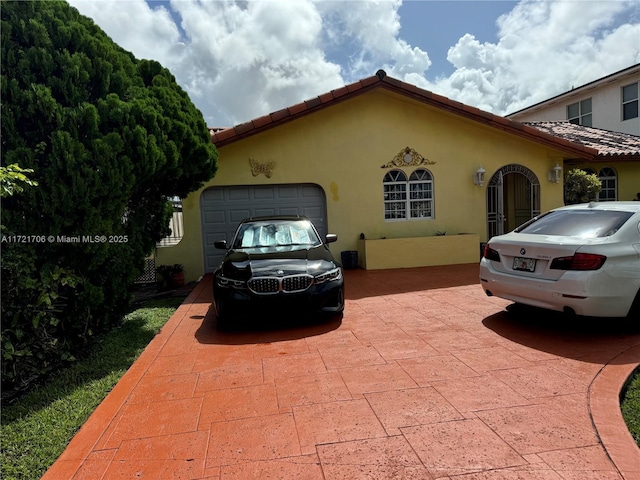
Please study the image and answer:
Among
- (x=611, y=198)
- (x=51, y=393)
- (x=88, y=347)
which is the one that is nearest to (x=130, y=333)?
(x=88, y=347)

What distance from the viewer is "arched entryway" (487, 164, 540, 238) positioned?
37.6ft

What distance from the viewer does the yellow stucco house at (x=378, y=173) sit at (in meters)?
9.91

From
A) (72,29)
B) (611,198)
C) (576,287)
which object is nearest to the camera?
(576,287)

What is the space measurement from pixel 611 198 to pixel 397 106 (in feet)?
28.7

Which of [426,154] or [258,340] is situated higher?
[426,154]

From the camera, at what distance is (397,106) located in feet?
34.8

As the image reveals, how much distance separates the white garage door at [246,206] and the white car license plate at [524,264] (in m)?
6.05

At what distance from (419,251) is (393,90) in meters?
4.33

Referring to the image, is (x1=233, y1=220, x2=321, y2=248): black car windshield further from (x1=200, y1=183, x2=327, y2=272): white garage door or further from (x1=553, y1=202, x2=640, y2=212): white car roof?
(x1=553, y1=202, x2=640, y2=212): white car roof

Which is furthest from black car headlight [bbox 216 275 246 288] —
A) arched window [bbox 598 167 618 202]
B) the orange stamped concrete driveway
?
arched window [bbox 598 167 618 202]

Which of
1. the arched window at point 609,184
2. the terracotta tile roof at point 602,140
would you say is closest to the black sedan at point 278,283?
the terracotta tile roof at point 602,140

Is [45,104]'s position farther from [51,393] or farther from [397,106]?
[397,106]

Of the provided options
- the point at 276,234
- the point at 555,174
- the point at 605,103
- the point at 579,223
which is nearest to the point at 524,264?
the point at 579,223

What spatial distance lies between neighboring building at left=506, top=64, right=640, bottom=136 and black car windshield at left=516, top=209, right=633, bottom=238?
50.8 feet
